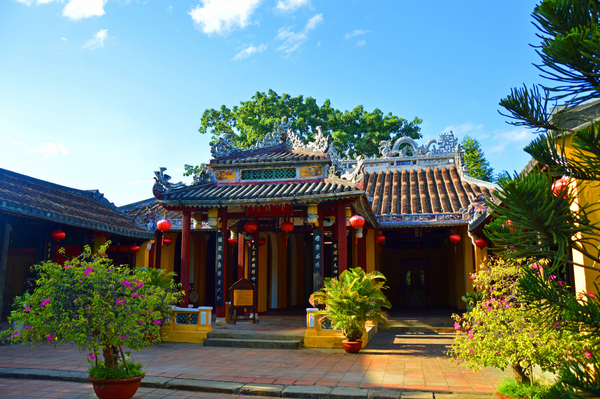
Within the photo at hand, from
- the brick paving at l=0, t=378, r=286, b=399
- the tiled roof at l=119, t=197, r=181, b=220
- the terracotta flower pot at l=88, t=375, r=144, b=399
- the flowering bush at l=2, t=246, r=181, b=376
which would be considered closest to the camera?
the flowering bush at l=2, t=246, r=181, b=376

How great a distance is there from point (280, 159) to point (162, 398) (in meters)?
6.53

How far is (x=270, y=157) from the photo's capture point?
428 inches

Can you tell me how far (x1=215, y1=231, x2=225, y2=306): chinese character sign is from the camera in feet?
33.3

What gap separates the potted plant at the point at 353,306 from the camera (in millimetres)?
8008

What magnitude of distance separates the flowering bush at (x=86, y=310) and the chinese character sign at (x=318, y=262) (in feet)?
16.8

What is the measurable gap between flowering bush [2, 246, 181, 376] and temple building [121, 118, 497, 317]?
4.92 metres

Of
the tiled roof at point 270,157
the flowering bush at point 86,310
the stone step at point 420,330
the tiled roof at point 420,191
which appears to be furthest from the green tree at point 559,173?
the tiled roof at point 420,191

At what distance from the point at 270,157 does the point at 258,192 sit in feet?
4.19

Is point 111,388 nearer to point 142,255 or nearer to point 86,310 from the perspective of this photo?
point 86,310

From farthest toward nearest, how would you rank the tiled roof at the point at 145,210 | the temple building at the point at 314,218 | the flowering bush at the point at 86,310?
the tiled roof at the point at 145,210
the temple building at the point at 314,218
the flowering bush at the point at 86,310

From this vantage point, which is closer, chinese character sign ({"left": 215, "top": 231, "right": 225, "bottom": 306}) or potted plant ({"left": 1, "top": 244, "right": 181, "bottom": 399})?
potted plant ({"left": 1, "top": 244, "right": 181, "bottom": 399})

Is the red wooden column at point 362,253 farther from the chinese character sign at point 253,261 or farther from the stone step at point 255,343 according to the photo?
the stone step at point 255,343

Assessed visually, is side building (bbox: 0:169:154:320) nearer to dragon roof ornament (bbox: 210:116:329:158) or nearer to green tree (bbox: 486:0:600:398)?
dragon roof ornament (bbox: 210:116:329:158)

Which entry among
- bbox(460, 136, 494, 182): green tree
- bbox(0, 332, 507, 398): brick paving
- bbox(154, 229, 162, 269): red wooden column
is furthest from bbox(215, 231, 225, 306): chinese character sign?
bbox(460, 136, 494, 182): green tree
